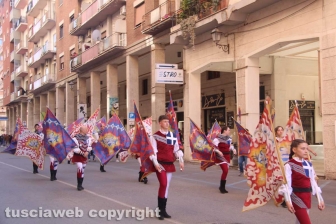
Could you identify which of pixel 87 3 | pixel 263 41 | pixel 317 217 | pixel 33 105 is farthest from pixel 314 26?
pixel 33 105

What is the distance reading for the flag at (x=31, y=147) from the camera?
14.6 meters

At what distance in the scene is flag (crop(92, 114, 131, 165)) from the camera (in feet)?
50.3

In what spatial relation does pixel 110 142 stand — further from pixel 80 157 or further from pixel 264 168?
pixel 264 168

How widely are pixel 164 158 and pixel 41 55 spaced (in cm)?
4101

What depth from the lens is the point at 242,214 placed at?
321 inches

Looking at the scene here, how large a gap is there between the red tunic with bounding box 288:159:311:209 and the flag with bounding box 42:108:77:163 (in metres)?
8.12

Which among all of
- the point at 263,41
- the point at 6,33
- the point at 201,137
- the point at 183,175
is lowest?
the point at 183,175

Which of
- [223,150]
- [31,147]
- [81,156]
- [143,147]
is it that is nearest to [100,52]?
[31,147]

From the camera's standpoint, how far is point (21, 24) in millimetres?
56812

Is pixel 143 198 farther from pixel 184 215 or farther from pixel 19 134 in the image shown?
pixel 19 134

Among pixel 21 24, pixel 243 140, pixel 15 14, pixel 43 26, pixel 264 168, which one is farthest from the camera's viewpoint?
pixel 15 14

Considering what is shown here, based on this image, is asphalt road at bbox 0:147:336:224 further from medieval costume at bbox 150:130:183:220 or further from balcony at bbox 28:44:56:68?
balcony at bbox 28:44:56:68

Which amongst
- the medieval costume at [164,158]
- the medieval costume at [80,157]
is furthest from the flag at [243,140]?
the medieval costume at [164,158]

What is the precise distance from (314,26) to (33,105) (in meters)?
44.1
